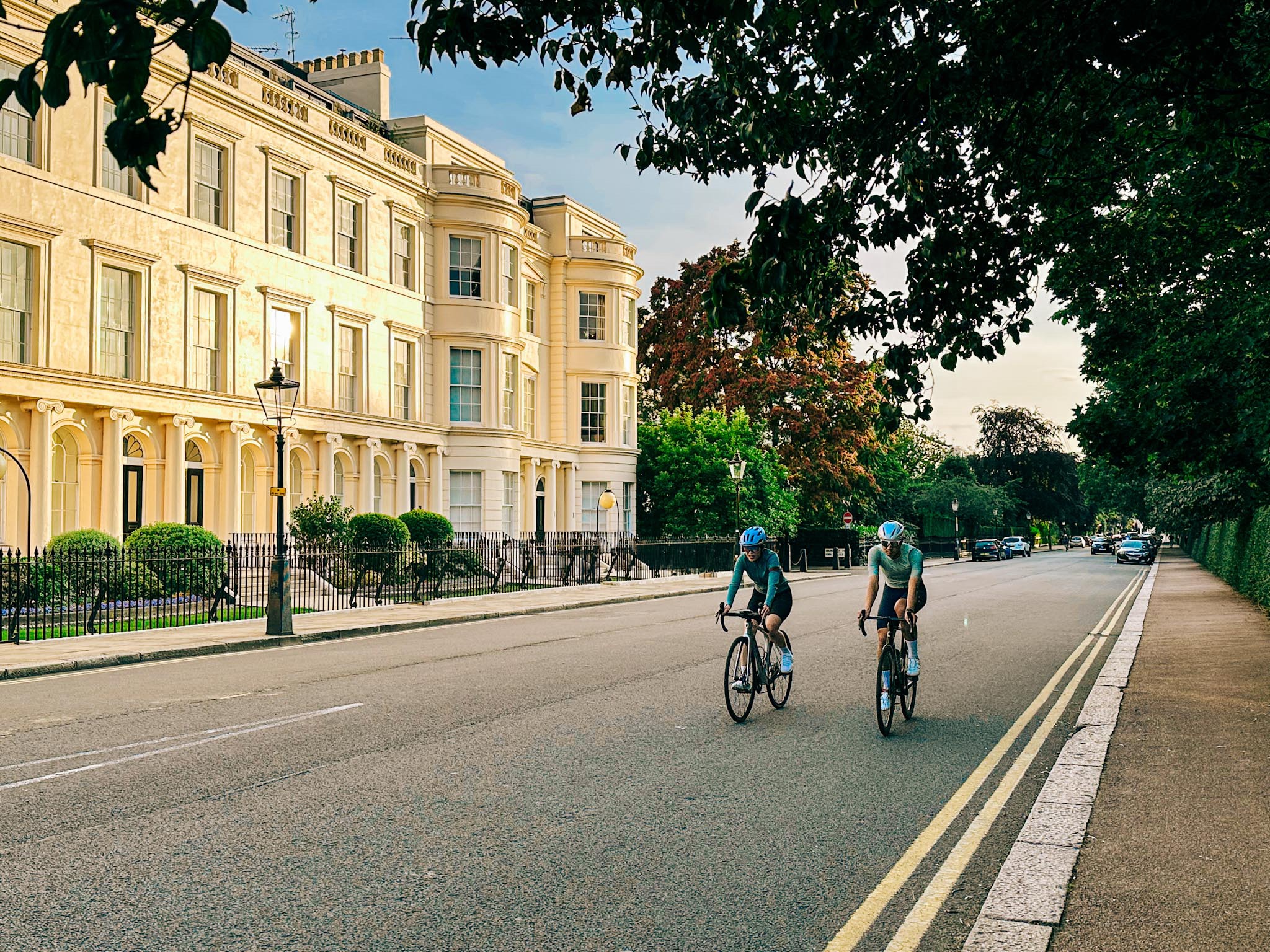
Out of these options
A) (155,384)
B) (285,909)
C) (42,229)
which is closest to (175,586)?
(155,384)

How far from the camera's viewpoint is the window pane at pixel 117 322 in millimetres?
26250

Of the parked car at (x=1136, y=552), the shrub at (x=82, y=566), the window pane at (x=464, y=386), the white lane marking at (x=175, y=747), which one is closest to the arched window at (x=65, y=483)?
the shrub at (x=82, y=566)

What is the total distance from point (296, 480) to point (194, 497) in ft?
12.3

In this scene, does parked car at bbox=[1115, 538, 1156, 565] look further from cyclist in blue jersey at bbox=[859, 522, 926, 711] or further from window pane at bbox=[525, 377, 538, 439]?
cyclist in blue jersey at bbox=[859, 522, 926, 711]

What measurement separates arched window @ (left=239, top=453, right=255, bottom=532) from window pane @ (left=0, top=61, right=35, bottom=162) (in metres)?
9.29

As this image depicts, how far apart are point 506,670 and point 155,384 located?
16740 millimetres

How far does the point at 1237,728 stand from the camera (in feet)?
32.0

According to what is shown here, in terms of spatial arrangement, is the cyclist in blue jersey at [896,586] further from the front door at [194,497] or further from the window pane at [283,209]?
the window pane at [283,209]

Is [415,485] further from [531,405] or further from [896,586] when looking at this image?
[896,586]

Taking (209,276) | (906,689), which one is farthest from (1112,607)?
(209,276)

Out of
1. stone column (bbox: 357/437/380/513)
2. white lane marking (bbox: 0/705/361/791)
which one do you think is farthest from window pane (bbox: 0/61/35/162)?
white lane marking (bbox: 0/705/361/791)

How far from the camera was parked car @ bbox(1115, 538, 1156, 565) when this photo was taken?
6444cm

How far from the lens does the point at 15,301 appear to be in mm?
24234

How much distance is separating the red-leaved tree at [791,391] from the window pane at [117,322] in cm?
3006
